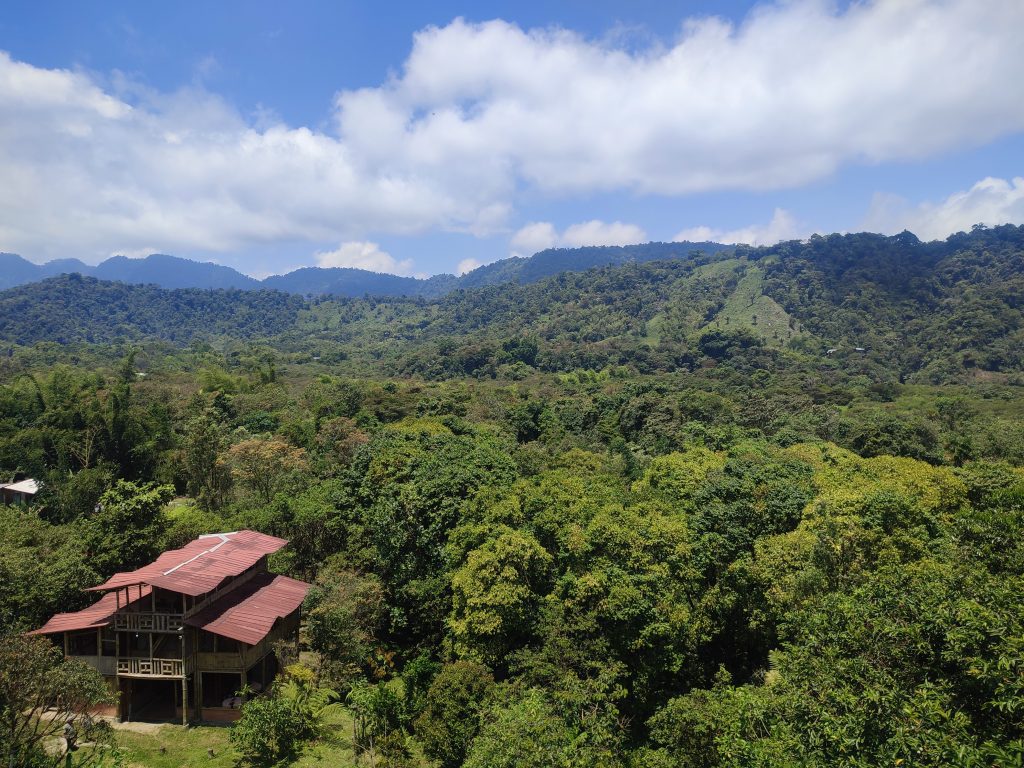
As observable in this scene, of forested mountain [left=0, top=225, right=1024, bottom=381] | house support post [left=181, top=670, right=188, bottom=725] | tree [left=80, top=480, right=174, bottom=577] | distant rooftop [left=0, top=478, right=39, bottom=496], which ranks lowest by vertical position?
house support post [left=181, top=670, right=188, bottom=725]

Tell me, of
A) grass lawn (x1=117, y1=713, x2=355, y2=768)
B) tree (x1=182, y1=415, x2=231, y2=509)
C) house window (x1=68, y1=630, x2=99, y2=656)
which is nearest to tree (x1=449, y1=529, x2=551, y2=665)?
grass lawn (x1=117, y1=713, x2=355, y2=768)

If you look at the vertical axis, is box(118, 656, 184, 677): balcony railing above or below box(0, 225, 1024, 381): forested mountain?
below

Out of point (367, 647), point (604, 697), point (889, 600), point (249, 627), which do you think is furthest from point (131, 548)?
point (889, 600)

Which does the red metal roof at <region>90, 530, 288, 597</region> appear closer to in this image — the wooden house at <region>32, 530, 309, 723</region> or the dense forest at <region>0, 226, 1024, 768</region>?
the wooden house at <region>32, 530, 309, 723</region>

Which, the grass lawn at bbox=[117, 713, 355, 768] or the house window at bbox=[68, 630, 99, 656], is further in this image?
the house window at bbox=[68, 630, 99, 656]

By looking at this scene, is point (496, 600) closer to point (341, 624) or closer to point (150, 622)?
point (341, 624)

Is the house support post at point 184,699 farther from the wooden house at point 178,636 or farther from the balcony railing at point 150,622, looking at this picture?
the balcony railing at point 150,622
